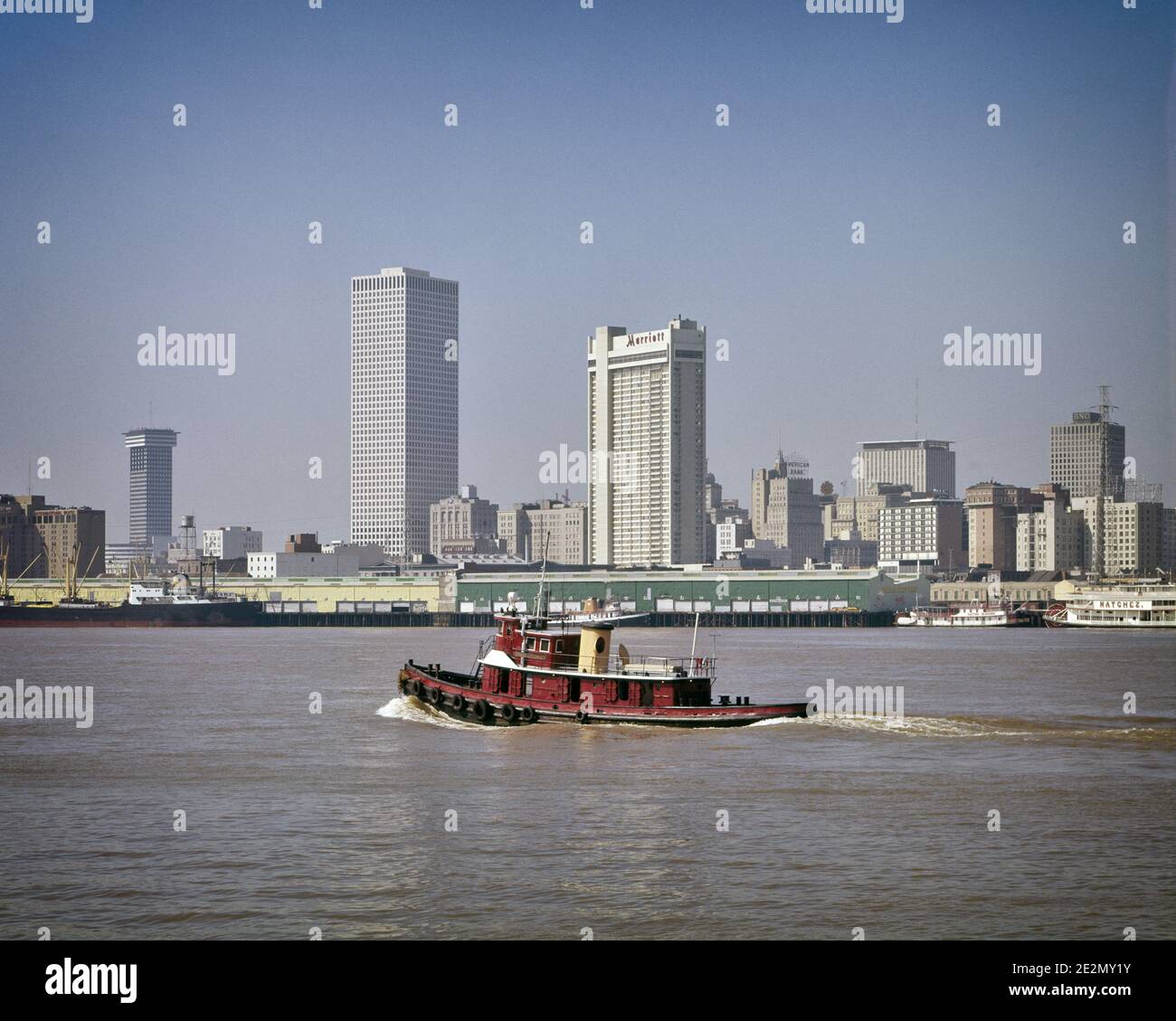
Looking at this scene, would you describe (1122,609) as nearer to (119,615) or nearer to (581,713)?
(119,615)

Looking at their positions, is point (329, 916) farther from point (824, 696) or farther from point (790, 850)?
point (824, 696)

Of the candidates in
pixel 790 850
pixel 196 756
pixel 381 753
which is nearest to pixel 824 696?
pixel 381 753

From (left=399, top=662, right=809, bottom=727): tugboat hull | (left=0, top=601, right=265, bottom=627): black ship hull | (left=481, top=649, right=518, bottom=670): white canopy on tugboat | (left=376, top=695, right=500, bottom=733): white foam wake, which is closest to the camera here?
(left=399, top=662, right=809, bottom=727): tugboat hull

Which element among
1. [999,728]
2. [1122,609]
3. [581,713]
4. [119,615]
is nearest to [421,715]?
[581,713]

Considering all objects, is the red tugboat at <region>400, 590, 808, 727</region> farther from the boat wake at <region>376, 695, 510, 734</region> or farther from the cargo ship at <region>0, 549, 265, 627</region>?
the cargo ship at <region>0, 549, 265, 627</region>

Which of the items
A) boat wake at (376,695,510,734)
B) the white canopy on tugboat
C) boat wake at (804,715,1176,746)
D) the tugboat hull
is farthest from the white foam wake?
boat wake at (804,715,1176,746)
